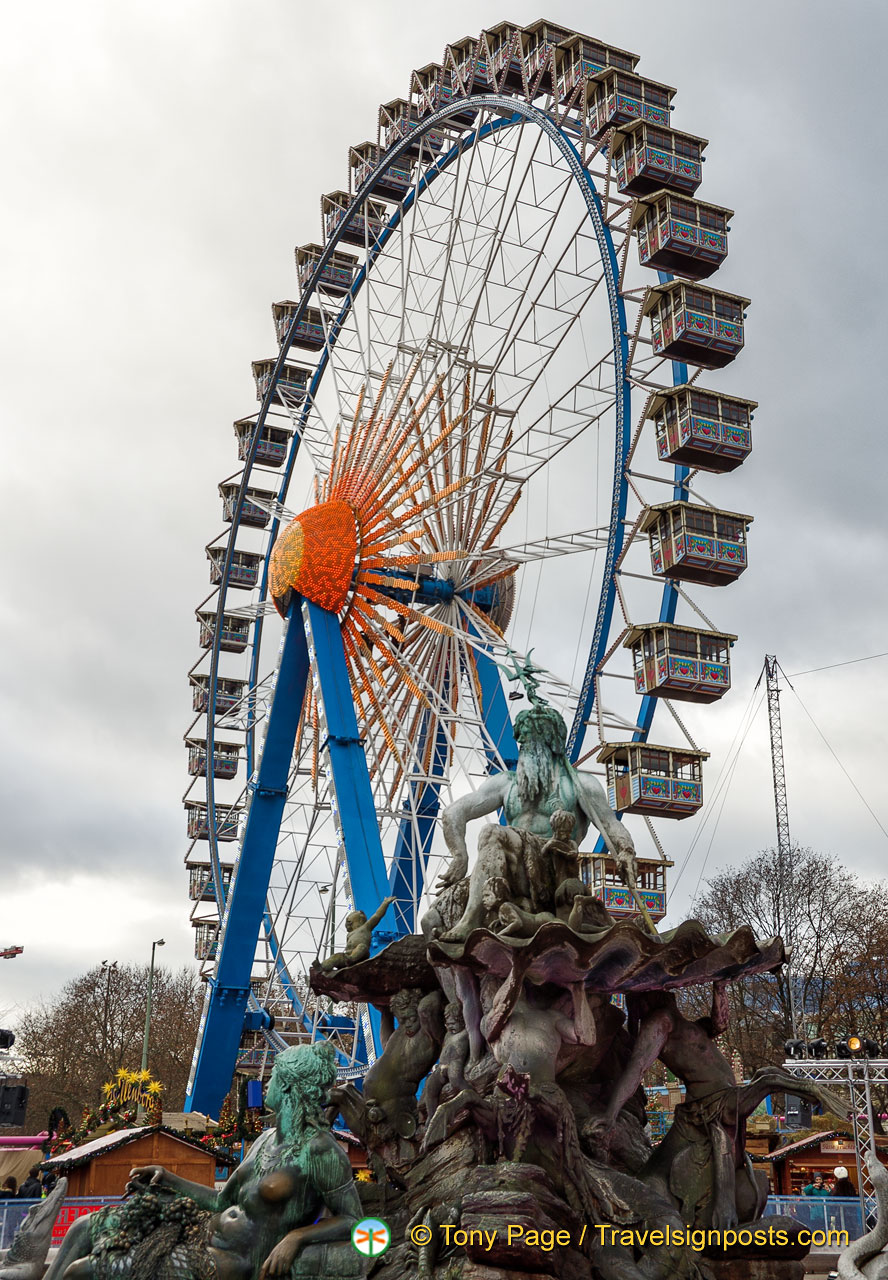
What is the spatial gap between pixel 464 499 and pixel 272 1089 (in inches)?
624

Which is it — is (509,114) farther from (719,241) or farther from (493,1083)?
(493,1083)

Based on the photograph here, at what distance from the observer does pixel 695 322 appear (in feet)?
56.6

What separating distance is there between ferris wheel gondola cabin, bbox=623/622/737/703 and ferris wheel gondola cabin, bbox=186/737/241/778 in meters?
15.8

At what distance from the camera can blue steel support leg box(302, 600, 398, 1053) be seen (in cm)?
1786

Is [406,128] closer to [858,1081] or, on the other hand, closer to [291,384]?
[291,384]

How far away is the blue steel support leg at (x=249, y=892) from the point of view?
22391 mm

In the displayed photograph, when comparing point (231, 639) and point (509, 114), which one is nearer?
point (509, 114)

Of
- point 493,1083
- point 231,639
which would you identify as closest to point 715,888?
point 231,639

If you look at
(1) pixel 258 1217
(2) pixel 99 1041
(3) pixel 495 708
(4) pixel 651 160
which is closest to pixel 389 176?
(4) pixel 651 160

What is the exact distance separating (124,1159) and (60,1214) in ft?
7.57

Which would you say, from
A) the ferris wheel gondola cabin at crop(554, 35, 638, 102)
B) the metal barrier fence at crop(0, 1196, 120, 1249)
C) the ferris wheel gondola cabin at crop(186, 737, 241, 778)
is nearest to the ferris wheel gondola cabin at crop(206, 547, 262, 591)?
the ferris wheel gondola cabin at crop(186, 737, 241, 778)

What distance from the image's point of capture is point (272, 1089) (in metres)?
6.37

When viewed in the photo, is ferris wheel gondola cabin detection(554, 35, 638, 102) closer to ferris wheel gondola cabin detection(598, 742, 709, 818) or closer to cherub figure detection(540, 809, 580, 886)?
ferris wheel gondola cabin detection(598, 742, 709, 818)

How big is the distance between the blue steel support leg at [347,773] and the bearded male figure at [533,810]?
23.6 feet
